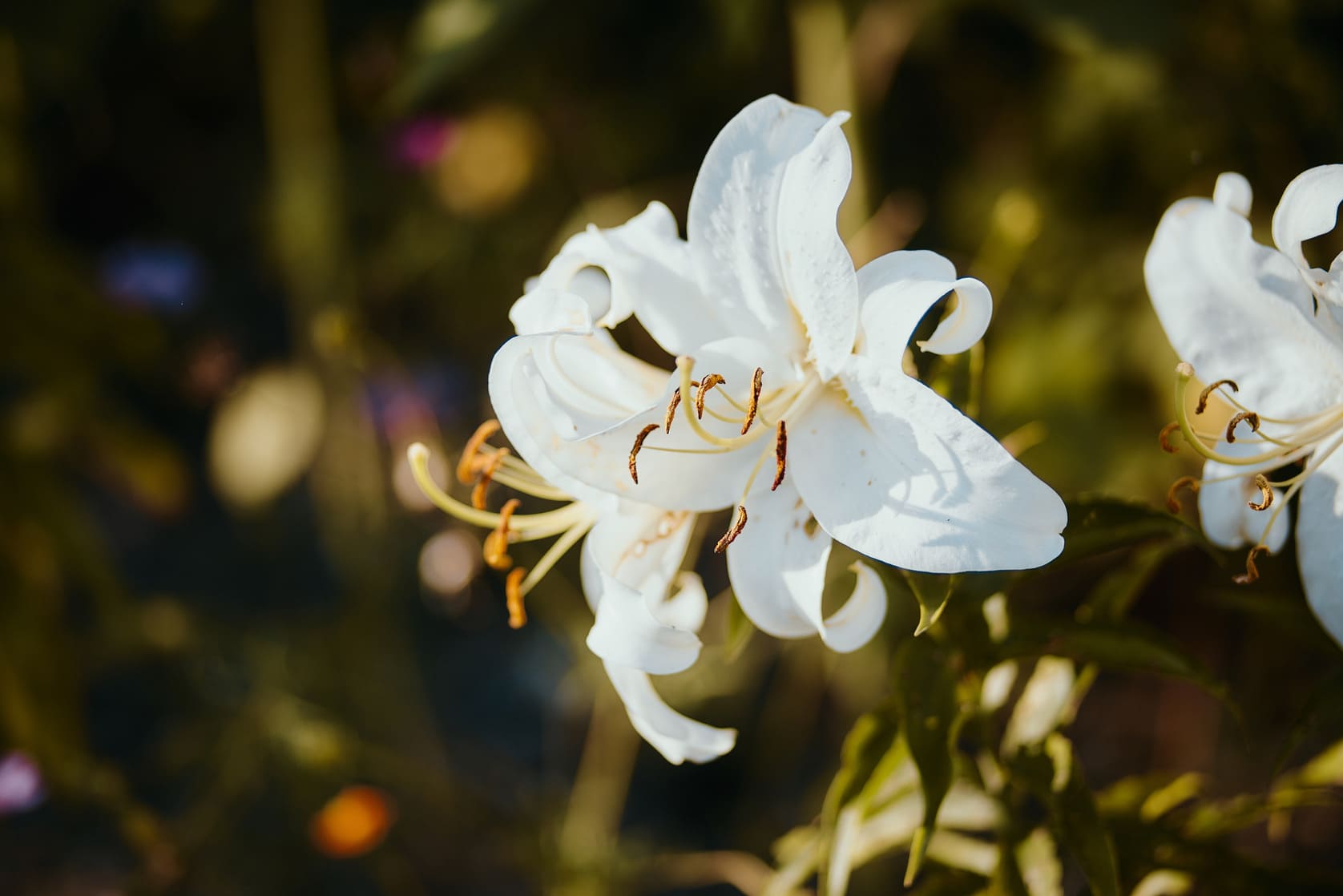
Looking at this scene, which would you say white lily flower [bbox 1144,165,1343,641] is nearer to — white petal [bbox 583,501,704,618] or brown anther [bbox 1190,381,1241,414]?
brown anther [bbox 1190,381,1241,414]

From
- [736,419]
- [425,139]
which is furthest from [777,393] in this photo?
[425,139]

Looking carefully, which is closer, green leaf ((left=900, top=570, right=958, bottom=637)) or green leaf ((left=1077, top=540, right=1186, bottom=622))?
green leaf ((left=900, top=570, right=958, bottom=637))

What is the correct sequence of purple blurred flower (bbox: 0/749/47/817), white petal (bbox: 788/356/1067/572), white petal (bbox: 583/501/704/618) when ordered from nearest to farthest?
white petal (bbox: 788/356/1067/572) → white petal (bbox: 583/501/704/618) → purple blurred flower (bbox: 0/749/47/817)

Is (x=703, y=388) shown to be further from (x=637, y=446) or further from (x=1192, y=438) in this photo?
(x=1192, y=438)

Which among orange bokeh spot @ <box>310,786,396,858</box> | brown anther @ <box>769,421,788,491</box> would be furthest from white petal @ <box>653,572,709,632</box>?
orange bokeh spot @ <box>310,786,396,858</box>

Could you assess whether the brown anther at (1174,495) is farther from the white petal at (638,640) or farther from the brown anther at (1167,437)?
the white petal at (638,640)

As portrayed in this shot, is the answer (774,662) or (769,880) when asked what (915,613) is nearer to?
(769,880)
